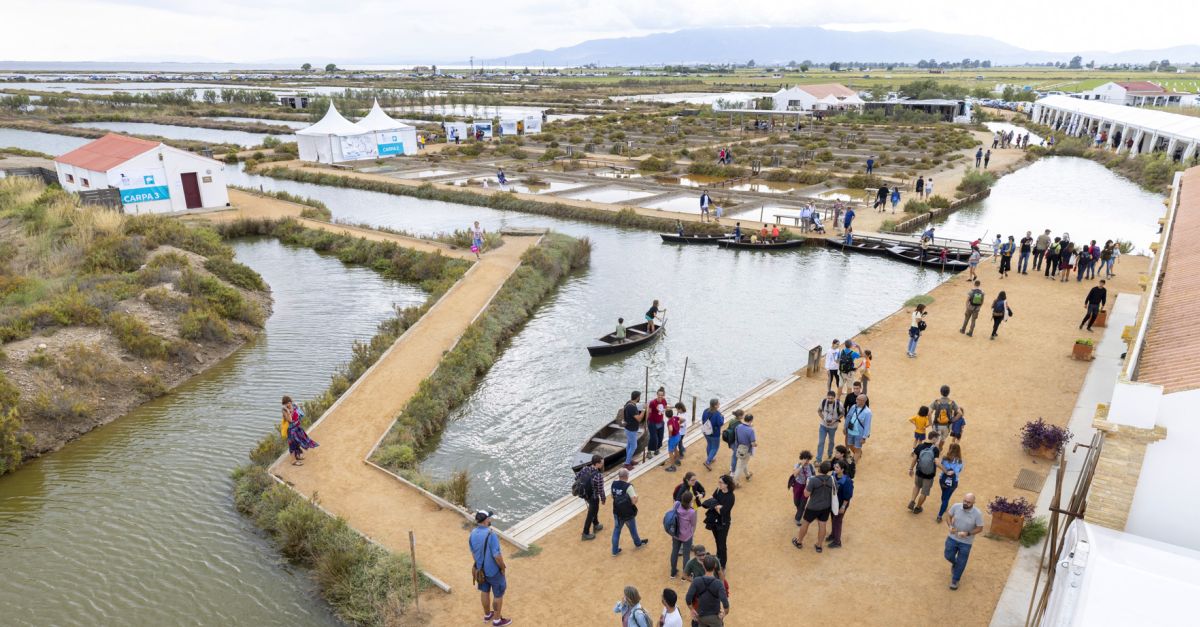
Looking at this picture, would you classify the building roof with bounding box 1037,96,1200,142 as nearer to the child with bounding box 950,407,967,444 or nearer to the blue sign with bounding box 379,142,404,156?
the child with bounding box 950,407,967,444

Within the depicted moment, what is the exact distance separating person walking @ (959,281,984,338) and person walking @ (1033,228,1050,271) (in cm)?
761

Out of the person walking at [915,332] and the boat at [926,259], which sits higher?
the person walking at [915,332]

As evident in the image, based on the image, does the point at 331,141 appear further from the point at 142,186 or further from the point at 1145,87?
the point at 1145,87

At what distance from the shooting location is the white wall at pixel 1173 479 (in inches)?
319

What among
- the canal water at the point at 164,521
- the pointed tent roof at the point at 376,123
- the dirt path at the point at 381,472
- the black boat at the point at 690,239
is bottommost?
the canal water at the point at 164,521

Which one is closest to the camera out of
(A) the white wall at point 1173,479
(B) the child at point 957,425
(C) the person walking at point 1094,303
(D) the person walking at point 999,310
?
(A) the white wall at point 1173,479

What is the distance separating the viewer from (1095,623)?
Answer: 699cm

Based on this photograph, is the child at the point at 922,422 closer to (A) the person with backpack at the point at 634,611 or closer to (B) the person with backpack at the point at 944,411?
(B) the person with backpack at the point at 944,411

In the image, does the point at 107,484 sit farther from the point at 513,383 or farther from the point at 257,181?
the point at 257,181

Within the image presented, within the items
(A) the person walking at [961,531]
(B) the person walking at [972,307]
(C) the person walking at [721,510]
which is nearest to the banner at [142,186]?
(C) the person walking at [721,510]

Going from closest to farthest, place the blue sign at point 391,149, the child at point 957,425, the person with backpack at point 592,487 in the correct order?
the person with backpack at point 592,487 → the child at point 957,425 → the blue sign at point 391,149

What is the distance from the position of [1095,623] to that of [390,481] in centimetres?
1059

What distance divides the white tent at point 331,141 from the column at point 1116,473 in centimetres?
5351

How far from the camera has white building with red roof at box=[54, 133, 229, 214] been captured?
3341cm
